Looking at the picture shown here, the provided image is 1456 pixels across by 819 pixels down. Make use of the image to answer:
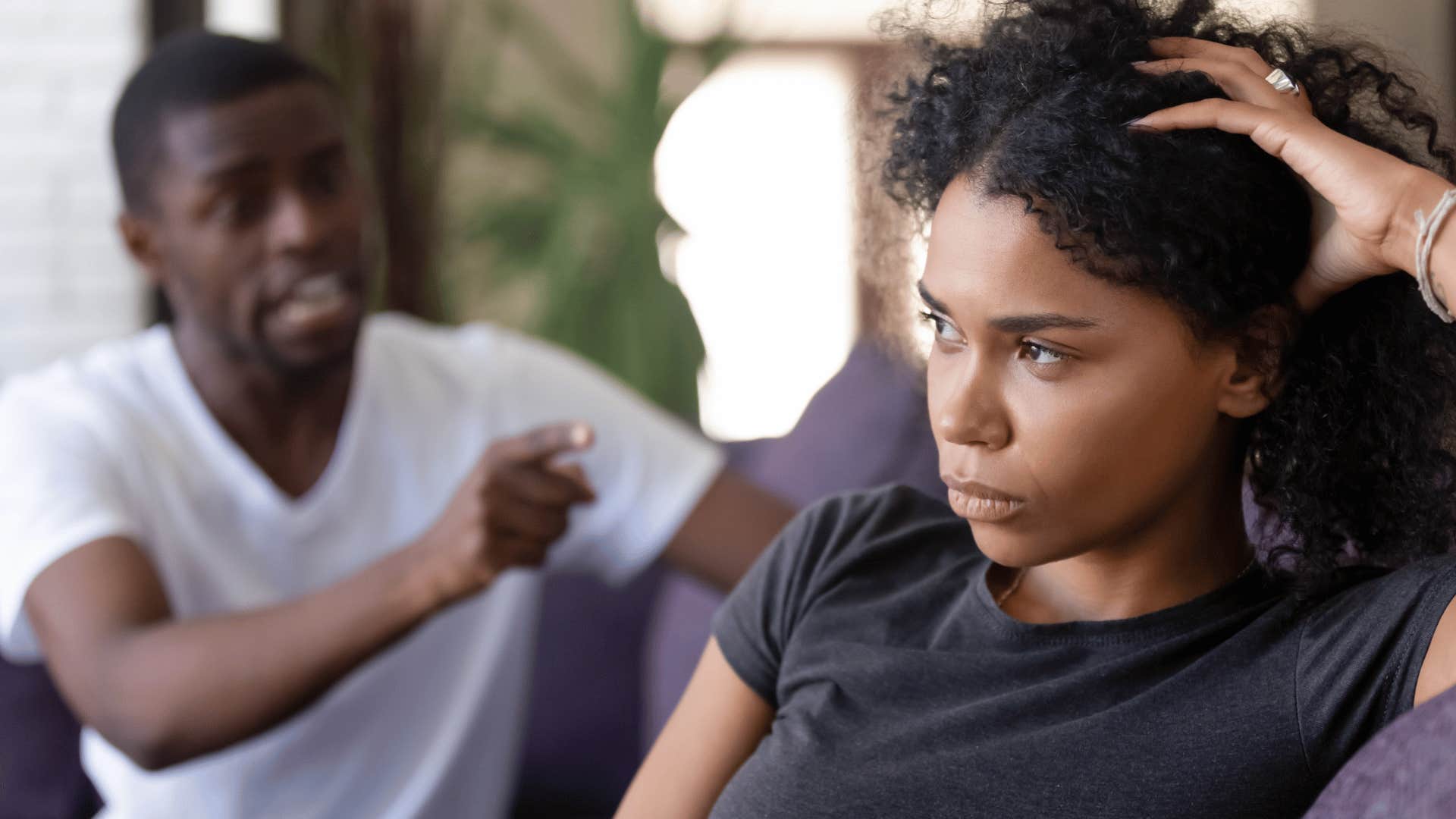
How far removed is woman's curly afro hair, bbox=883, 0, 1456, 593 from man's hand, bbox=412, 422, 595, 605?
1.80 feet

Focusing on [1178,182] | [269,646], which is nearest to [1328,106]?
[1178,182]

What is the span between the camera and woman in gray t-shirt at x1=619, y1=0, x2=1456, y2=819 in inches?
33.3

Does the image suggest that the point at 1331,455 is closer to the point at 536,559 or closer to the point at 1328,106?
the point at 1328,106

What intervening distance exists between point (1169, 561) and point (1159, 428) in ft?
0.44

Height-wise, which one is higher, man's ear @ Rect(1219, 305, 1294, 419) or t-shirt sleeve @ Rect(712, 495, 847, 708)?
man's ear @ Rect(1219, 305, 1294, 419)

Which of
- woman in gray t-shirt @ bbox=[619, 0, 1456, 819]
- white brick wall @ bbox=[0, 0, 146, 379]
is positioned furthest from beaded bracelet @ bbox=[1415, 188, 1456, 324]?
white brick wall @ bbox=[0, 0, 146, 379]

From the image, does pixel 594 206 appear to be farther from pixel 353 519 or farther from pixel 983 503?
pixel 983 503

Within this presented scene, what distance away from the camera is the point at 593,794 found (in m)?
1.96

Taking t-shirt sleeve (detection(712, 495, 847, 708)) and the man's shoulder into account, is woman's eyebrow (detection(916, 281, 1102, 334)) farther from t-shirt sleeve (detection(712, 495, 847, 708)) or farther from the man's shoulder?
the man's shoulder

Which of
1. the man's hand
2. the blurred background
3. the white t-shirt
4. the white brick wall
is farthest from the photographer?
the white brick wall

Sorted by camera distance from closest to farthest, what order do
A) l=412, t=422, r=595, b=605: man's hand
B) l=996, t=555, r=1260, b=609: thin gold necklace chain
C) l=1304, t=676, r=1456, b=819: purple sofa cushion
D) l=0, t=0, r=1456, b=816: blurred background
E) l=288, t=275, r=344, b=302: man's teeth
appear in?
l=1304, t=676, r=1456, b=819: purple sofa cushion
l=996, t=555, r=1260, b=609: thin gold necklace chain
l=412, t=422, r=595, b=605: man's hand
l=288, t=275, r=344, b=302: man's teeth
l=0, t=0, r=1456, b=816: blurred background

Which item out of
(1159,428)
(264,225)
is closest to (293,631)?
(264,225)

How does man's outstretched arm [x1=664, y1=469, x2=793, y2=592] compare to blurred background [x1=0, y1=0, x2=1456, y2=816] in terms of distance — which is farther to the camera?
blurred background [x1=0, y1=0, x2=1456, y2=816]

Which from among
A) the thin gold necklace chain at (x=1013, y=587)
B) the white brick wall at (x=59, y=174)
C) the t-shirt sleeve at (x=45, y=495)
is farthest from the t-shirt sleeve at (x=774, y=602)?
the white brick wall at (x=59, y=174)
